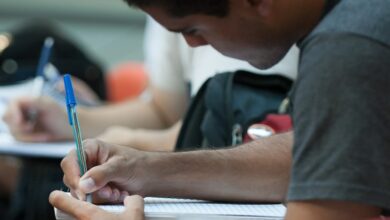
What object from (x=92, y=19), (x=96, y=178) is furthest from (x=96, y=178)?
(x=92, y=19)

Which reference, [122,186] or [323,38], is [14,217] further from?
[323,38]

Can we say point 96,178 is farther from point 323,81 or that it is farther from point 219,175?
point 323,81

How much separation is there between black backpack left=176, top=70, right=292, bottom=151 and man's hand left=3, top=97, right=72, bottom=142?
23.9 inches

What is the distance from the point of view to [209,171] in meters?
1.34

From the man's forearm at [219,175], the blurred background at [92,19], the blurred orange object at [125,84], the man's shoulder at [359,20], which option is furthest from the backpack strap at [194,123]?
the blurred background at [92,19]

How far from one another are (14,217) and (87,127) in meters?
0.31

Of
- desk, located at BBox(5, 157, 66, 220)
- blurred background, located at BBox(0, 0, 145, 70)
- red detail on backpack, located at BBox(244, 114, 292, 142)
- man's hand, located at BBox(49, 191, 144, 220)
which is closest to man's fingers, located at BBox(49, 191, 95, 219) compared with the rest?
man's hand, located at BBox(49, 191, 144, 220)

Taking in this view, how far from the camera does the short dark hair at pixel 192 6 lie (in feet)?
3.44

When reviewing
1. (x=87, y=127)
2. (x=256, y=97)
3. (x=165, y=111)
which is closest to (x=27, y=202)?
(x=87, y=127)

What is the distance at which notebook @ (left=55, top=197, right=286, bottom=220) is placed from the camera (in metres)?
1.17

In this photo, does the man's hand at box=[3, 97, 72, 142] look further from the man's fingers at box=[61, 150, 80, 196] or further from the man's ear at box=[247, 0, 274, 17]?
the man's ear at box=[247, 0, 274, 17]

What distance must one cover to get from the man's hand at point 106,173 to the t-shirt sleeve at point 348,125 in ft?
1.22

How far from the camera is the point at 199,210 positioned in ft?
4.02

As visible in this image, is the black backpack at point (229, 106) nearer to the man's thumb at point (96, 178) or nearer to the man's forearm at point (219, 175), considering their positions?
the man's forearm at point (219, 175)
